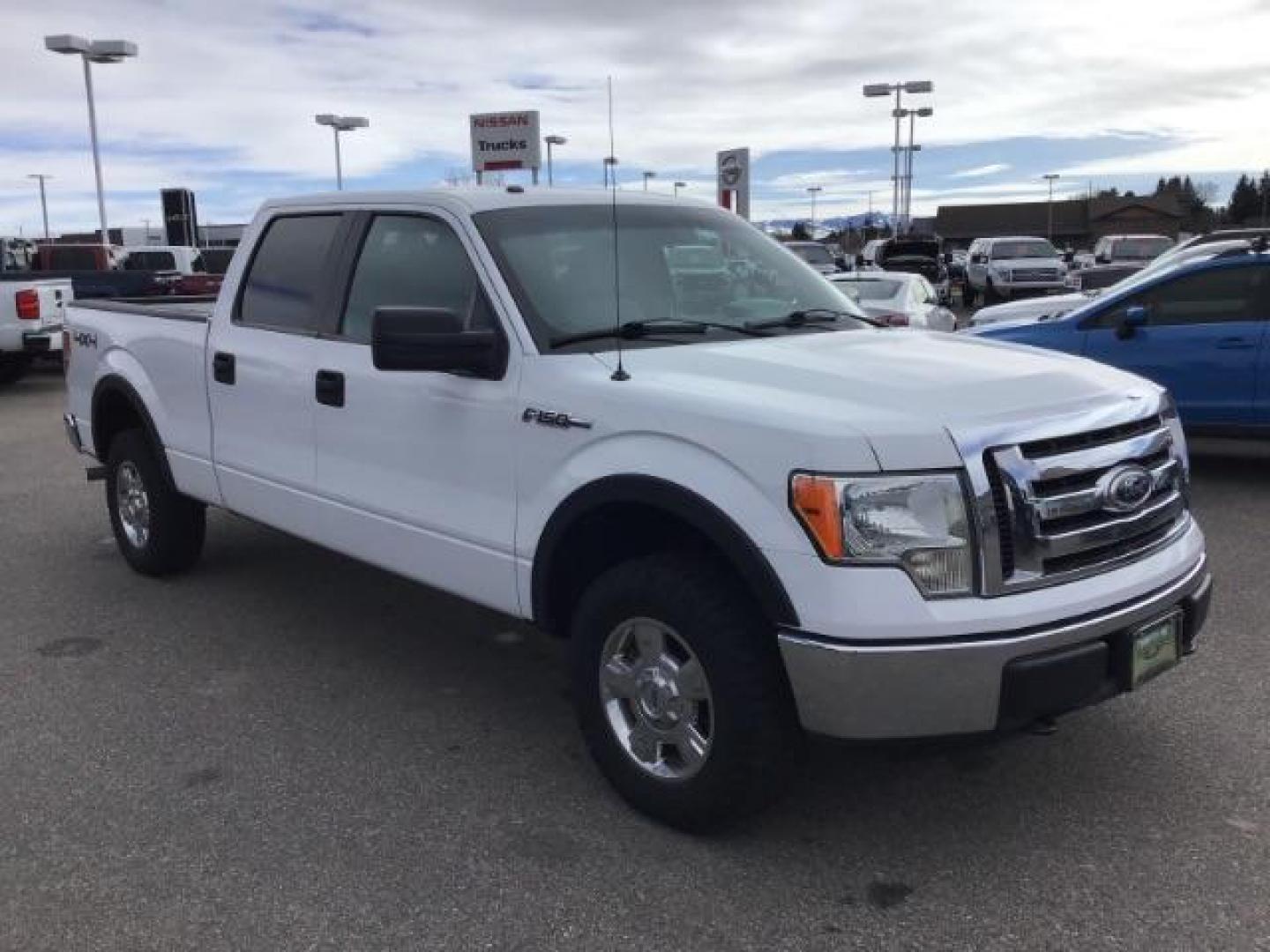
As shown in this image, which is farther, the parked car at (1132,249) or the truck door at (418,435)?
the parked car at (1132,249)

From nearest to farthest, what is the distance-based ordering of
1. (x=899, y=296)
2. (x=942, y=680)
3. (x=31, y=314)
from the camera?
→ (x=942, y=680) < (x=899, y=296) < (x=31, y=314)

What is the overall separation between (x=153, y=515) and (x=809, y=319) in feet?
12.0

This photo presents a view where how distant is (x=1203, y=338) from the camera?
853 centimetres

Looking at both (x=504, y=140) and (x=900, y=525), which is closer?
(x=900, y=525)

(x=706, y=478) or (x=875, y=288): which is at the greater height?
(x=875, y=288)

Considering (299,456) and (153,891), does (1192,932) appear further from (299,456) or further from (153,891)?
(299,456)

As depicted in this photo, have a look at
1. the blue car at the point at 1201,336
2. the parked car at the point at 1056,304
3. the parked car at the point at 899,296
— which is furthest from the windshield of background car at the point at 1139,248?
the blue car at the point at 1201,336

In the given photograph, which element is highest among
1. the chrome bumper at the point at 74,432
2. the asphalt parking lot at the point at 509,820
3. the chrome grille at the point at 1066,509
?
the chrome grille at the point at 1066,509

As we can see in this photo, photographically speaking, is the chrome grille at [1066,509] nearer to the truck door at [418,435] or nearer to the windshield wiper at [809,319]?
the windshield wiper at [809,319]

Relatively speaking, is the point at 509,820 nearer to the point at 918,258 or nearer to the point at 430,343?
the point at 430,343

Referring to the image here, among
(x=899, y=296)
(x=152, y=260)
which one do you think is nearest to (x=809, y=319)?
(x=899, y=296)

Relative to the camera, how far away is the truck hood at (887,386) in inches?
120

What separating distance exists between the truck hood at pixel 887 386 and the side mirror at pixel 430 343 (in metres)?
0.40

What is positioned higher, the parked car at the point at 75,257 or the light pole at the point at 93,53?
the light pole at the point at 93,53
